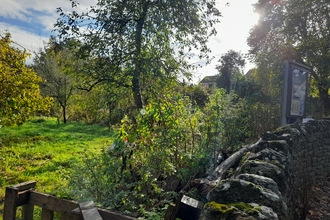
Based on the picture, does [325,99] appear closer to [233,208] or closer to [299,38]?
[299,38]

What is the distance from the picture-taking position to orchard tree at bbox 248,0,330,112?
545 inches

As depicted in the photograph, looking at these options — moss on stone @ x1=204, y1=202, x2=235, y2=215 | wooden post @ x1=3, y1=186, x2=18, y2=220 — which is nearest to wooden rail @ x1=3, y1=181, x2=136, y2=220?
wooden post @ x1=3, y1=186, x2=18, y2=220

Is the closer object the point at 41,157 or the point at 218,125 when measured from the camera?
the point at 218,125

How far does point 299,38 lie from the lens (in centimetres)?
1560

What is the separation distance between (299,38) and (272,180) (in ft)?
50.1

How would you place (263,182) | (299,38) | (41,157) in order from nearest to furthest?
(263,182)
(41,157)
(299,38)

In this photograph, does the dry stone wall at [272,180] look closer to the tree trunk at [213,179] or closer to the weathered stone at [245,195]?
the weathered stone at [245,195]

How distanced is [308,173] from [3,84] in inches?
281

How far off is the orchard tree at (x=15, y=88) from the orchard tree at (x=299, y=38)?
42.2 feet

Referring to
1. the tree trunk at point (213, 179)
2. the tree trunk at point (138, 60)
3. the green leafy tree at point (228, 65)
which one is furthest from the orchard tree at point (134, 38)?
the green leafy tree at point (228, 65)

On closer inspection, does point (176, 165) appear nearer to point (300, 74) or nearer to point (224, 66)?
point (300, 74)

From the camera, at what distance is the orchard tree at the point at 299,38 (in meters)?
13.9

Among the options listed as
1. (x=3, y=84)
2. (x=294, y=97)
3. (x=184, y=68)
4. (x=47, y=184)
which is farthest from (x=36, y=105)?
(x=294, y=97)

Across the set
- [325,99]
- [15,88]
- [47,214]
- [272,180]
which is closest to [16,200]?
[47,214]
